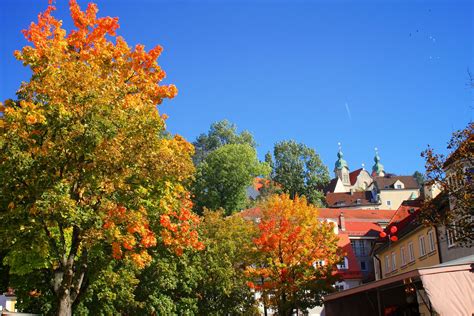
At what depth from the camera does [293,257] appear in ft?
121

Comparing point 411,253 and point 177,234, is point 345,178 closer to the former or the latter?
point 411,253

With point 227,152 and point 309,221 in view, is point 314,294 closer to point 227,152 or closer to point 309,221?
point 309,221

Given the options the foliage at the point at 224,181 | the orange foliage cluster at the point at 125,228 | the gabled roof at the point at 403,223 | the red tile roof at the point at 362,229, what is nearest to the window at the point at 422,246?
the gabled roof at the point at 403,223

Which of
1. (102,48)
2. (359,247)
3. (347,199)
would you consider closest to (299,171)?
(359,247)

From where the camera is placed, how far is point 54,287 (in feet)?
68.4

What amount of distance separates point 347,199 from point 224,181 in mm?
61569

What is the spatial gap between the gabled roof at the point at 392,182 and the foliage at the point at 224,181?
206 ft

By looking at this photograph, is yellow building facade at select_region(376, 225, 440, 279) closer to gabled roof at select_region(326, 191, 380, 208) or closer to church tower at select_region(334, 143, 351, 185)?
gabled roof at select_region(326, 191, 380, 208)

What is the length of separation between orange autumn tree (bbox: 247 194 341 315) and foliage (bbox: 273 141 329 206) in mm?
46846

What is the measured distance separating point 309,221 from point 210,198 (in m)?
32.5

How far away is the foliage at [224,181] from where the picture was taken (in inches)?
2753

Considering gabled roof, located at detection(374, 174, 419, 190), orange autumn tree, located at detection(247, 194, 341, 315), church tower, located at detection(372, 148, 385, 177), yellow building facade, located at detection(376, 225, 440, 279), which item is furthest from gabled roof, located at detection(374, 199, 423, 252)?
church tower, located at detection(372, 148, 385, 177)

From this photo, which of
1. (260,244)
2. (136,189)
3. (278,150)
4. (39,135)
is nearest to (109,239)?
(136,189)

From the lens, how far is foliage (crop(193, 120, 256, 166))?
83688mm
